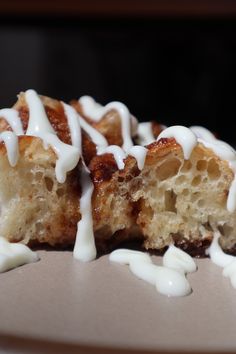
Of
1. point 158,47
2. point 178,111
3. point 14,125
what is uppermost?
point 14,125

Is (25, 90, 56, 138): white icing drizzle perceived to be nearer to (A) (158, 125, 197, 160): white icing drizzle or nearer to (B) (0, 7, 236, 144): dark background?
(A) (158, 125, 197, 160): white icing drizzle

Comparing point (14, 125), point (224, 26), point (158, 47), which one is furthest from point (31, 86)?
point (14, 125)

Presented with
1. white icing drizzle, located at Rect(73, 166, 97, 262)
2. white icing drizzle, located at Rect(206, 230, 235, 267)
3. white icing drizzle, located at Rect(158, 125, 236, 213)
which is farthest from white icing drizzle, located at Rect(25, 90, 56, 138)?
white icing drizzle, located at Rect(206, 230, 235, 267)

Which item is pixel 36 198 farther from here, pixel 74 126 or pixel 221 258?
pixel 221 258

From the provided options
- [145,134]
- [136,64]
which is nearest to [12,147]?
[145,134]

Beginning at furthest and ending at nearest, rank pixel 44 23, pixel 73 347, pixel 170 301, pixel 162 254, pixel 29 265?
pixel 44 23, pixel 162 254, pixel 29 265, pixel 170 301, pixel 73 347

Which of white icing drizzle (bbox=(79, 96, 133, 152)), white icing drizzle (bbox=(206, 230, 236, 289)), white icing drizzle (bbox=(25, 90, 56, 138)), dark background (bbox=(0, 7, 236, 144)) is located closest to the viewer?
white icing drizzle (bbox=(206, 230, 236, 289))

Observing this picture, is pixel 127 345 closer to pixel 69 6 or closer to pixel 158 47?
pixel 69 6
